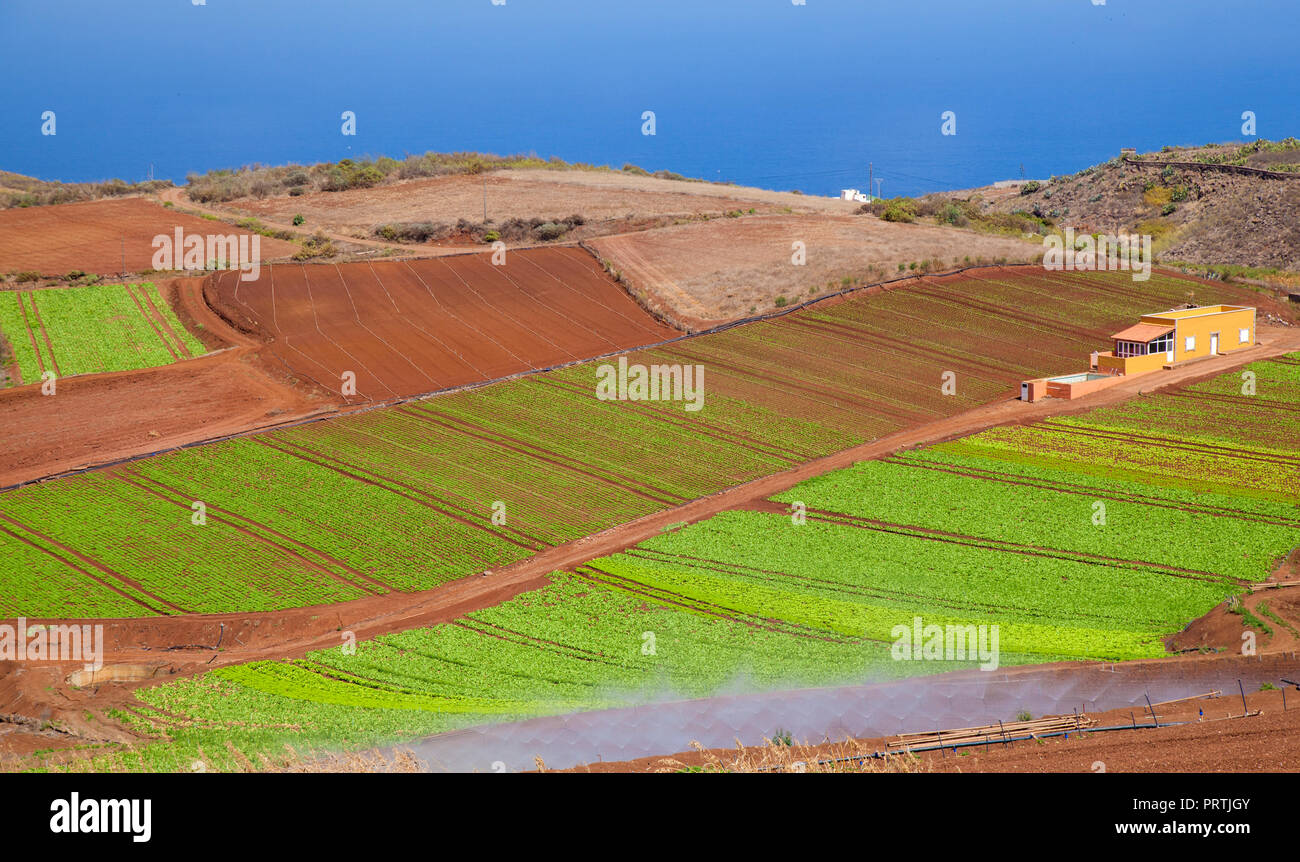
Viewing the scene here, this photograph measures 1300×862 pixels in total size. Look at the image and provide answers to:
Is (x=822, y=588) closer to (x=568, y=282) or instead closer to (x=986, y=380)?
(x=986, y=380)

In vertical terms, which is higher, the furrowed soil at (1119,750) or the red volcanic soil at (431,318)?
the red volcanic soil at (431,318)

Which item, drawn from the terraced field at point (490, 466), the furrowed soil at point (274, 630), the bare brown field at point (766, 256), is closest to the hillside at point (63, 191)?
the bare brown field at point (766, 256)

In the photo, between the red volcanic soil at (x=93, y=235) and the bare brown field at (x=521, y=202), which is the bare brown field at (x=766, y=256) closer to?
the bare brown field at (x=521, y=202)

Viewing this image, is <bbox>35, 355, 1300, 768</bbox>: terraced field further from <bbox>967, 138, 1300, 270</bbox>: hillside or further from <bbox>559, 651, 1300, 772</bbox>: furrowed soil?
<bbox>967, 138, 1300, 270</bbox>: hillside

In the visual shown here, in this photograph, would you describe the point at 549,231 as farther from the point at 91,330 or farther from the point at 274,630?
the point at 274,630

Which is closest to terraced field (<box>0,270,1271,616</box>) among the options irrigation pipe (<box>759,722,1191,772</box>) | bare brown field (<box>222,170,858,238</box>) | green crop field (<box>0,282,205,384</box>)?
green crop field (<box>0,282,205,384</box>)
